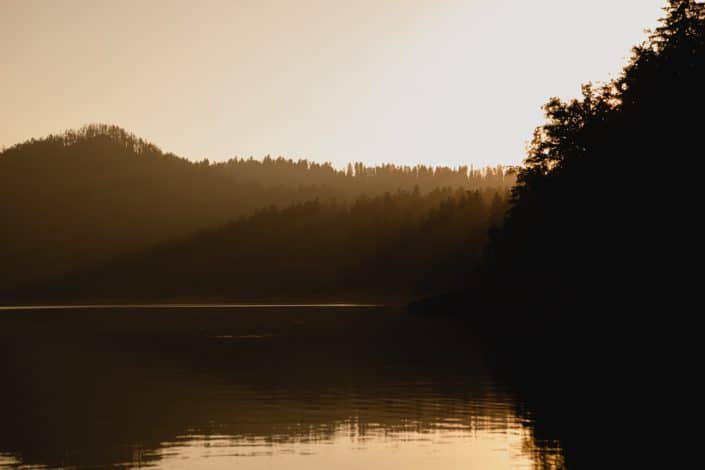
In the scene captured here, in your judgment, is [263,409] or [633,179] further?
[633,179]

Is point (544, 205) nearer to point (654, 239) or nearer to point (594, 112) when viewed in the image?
point (594, 112)

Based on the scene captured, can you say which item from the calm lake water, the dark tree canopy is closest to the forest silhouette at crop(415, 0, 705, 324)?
the dark tree canopy

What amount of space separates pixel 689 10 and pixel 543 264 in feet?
229

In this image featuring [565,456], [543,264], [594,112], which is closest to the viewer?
[565,456]

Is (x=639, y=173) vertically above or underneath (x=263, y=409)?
above

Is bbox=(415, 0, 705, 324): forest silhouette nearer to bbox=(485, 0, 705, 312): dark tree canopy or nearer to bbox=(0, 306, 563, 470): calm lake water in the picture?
bbox=(485, 0, 705, 312): dark tree canopy

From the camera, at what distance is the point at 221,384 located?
65875 millimetres

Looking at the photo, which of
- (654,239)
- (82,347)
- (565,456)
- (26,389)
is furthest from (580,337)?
(565,456)

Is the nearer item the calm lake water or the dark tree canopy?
the calm lake water

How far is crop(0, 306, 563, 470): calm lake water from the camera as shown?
3869 cm

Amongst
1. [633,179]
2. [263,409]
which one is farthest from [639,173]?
[263,409]

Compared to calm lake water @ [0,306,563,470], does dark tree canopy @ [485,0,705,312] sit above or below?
above

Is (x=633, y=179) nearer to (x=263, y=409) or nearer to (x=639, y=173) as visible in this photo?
(x=639, y=173)

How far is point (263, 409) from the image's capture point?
53219 mm
